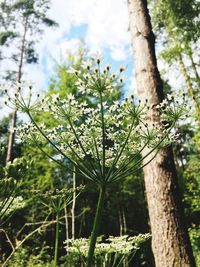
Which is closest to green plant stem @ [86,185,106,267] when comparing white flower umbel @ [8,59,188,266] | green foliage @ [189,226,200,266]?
white flower umbel @ [8,59,188,266]

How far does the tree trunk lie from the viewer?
335cm

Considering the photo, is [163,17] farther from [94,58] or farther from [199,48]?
[94,58]

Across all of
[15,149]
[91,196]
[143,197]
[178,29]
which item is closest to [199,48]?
[178,29]

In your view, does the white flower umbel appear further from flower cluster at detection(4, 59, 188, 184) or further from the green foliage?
the green foliage

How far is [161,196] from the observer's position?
11.5ft

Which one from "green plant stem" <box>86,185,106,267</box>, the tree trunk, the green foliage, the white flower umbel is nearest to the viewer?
"green plant stem" <box>86,185,106,267</box>

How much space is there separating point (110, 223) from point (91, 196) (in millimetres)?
2852

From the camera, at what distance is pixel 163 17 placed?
12.4 meters

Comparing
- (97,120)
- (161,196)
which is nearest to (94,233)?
(97,120)

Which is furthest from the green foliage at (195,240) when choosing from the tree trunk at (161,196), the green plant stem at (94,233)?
the green plant stem at (94,233)

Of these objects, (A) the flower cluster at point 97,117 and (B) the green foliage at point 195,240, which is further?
(B) the green foliage at point 195,240

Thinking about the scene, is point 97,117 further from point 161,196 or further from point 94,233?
point 161,196

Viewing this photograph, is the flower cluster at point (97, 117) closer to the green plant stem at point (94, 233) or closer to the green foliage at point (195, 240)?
the green plant stem at point (94, 233)

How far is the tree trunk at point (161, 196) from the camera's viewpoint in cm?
335
